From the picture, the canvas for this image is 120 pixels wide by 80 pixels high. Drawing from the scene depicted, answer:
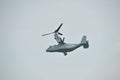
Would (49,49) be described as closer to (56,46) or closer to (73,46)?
(56,46)

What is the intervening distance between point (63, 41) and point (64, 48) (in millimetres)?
5101

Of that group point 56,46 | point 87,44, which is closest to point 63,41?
point 56,46

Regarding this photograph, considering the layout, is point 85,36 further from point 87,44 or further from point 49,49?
point 49,49

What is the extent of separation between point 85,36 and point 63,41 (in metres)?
9.75

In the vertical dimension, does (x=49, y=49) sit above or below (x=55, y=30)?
below

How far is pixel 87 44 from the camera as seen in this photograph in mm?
87000

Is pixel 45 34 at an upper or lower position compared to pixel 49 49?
upper

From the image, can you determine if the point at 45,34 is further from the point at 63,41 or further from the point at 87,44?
the point at 87,44

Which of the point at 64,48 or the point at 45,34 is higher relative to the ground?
the point at 45,34

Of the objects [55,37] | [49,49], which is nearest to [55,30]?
[55,37]

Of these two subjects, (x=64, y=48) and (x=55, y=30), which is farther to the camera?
(x=55, y=30)

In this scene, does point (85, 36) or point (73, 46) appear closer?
point (73, 46)

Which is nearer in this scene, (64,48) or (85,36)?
(64,48)

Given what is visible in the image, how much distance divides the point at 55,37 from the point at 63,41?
4.96 m
